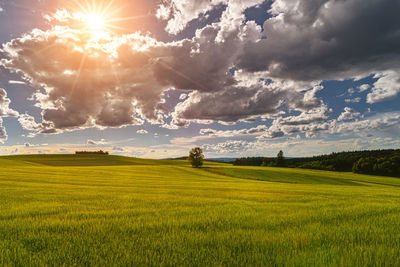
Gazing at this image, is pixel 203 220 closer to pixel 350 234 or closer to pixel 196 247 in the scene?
pixel 196 247

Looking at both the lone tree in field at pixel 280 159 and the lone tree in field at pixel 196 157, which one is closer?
the lone tree in field at pixel 196 157

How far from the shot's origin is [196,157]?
84.5m

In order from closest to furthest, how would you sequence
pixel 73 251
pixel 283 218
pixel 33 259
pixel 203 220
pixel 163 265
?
pixel 163 265 < pixel 33 259 < pixel 73 251 < pixel 203 220 < pixel 283 218

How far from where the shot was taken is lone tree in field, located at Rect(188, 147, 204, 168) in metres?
84.2

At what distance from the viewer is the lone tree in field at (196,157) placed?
276ft

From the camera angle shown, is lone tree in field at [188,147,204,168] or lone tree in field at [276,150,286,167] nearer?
lone tree in field at [188,147,204,168]

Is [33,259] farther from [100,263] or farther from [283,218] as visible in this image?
[283,218]

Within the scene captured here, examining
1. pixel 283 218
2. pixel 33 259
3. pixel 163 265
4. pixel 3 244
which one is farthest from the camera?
pixel 283 218

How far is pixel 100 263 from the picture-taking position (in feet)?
10.8

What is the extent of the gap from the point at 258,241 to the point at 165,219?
2994 mm

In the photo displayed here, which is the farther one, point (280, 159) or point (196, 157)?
point (280, 159)

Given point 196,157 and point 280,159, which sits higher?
point 196,157

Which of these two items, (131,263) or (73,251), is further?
(73,251)

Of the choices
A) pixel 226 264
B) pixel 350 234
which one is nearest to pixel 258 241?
pixel 226 264
